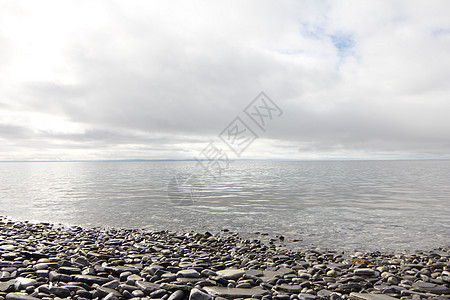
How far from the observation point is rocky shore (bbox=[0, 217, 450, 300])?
7.55 m

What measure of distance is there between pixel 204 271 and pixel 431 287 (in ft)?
21.1

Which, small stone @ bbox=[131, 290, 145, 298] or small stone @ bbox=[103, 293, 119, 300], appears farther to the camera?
small stone @ bbox=[131, 290, 145, 298]

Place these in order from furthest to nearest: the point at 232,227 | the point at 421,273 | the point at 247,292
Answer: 1. the point at 232,227
2. the point at 421,273
3. the point at 247,292

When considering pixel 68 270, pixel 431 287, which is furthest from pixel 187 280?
pixel 431 287

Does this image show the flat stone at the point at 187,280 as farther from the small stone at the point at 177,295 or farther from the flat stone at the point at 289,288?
the flat stone at the point at 289,288

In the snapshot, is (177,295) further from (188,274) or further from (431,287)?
(431,287)

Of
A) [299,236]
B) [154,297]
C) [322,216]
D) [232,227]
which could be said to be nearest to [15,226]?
[232,227]

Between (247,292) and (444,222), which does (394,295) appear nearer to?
(247,292)

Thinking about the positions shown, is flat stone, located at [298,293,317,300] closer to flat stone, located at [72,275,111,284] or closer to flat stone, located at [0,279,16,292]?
flat stone, located at [72,275,111,284]

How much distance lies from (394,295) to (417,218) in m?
16.1

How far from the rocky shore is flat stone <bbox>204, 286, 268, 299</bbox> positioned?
0.02 metres

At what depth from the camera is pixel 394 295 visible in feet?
25.7

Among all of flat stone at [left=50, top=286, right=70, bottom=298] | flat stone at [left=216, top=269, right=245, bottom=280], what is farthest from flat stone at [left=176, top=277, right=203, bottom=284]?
flat stone at [left=50, top=286, right=70, bottom=298]

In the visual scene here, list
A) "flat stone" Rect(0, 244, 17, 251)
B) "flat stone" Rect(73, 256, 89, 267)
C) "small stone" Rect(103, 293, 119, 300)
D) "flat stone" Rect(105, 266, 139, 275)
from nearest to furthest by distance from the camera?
"small stone" Rect(103, 293, 119, 300) → "flat stone" Rect(105, 266, 139, 275) → "flat stone" Rect(73, 256, 89, 267) → "flat stone" Rect(0, 244, 17, 251)
